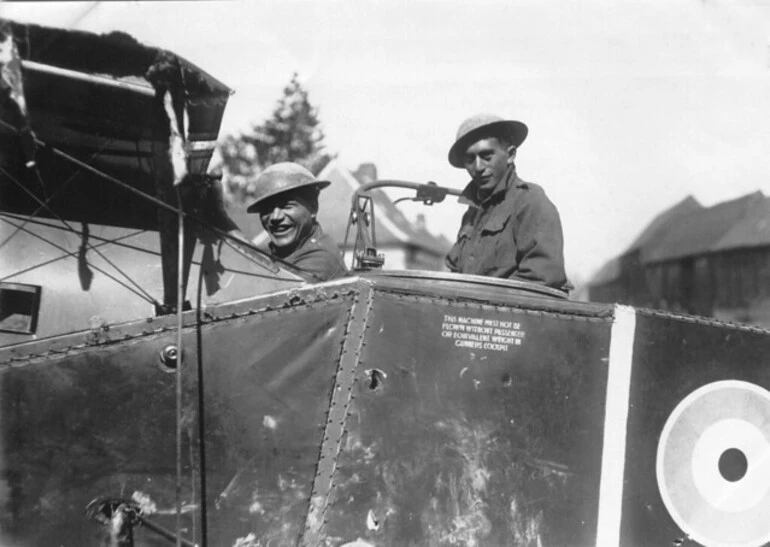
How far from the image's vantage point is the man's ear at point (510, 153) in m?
4.02

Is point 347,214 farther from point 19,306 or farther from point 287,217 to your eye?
point 19,306

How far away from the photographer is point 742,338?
3412 mm

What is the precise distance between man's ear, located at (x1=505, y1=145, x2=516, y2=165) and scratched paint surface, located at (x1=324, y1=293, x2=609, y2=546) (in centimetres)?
119

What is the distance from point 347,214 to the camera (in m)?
25.0

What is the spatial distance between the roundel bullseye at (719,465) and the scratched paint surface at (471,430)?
368 millimetres

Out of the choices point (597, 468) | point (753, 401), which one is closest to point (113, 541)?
point (597, 468)

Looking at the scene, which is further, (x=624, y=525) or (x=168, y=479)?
(x=624, y=525)

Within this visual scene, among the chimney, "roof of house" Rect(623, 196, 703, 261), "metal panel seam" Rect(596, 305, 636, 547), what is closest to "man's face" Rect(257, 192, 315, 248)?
"metal panel seam" Rect(596, 305, 636, 547)

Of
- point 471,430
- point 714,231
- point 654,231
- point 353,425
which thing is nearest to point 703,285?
point 714,231

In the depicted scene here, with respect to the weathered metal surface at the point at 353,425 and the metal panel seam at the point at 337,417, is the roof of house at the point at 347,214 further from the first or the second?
the metal panel seam at the point at 337,417

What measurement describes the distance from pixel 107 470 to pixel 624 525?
75.9 inches

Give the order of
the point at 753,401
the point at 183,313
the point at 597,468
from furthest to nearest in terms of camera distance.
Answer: the point at 753,401
the point at 597,468
the point at 183,313

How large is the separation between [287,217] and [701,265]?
60.9ft

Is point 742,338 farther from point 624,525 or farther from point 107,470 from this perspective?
point 107,470
